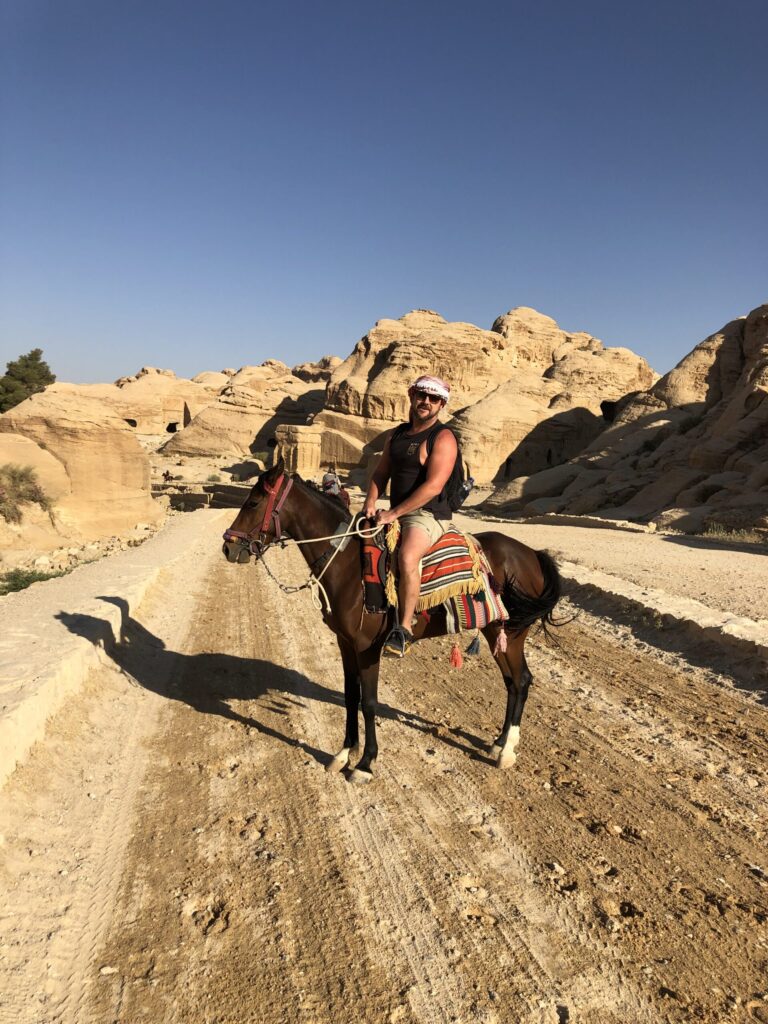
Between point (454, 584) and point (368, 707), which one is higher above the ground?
point (454, 584)

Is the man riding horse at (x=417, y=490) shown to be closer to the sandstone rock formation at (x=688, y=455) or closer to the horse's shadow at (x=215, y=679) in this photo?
the horse's shadow at (x=215, y=679)

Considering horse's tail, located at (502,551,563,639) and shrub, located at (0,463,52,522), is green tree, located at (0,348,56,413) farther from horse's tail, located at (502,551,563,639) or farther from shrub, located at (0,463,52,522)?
horse's tail, located at (502,551,563,639)

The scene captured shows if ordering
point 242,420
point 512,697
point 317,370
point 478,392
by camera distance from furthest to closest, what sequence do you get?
point 317,370
point 242,420
point 478,392
point 512,697

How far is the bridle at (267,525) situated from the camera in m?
4.68

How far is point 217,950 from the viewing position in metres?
2.65

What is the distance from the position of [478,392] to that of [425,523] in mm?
49626

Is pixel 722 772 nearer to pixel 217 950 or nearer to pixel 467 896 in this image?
pixel 467 896

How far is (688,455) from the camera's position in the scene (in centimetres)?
2619

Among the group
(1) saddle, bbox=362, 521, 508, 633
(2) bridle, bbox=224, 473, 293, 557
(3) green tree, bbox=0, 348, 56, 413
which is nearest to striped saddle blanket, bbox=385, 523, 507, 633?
(1) saddle, bbox=362, 521, 508, 633

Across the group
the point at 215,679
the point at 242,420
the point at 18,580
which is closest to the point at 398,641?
the point at 215,679

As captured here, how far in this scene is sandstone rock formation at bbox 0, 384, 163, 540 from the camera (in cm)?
1742

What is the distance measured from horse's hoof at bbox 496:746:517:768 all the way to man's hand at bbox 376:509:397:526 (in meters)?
2.00

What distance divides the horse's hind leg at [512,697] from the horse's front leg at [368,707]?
3.27 feet

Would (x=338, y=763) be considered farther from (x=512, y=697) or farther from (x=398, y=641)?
(x=512, y=697)
